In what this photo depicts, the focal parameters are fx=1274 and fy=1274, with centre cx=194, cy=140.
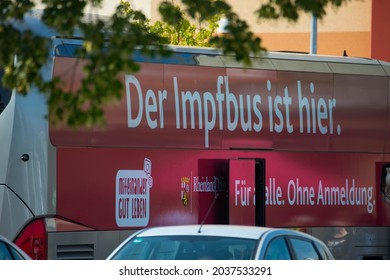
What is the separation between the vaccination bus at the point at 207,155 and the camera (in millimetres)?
16453

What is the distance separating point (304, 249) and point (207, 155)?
5.99 meters

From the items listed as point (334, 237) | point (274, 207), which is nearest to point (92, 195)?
point (274, 207)

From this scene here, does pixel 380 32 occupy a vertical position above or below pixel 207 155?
above

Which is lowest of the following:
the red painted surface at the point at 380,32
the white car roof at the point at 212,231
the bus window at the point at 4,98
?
the white car roof at the point at 212,231

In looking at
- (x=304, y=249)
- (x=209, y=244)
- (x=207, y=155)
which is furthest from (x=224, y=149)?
(x=209, y=244)

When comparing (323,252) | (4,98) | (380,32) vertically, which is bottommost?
(323,252)

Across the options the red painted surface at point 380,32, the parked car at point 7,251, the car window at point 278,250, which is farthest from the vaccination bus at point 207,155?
the red painted surface at point 380,32

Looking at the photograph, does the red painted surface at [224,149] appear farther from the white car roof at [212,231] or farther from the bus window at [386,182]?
the white car roof at [212,231]

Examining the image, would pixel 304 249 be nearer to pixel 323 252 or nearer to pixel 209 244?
pixel 323 252

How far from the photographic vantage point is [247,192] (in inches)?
733

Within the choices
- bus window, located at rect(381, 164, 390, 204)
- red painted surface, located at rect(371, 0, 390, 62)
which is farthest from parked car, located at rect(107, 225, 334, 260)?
red painted surface, located at rect(371, 0, 390, 62)

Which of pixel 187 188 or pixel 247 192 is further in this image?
pixel 247 192

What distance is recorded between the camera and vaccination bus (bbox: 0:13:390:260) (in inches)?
648
